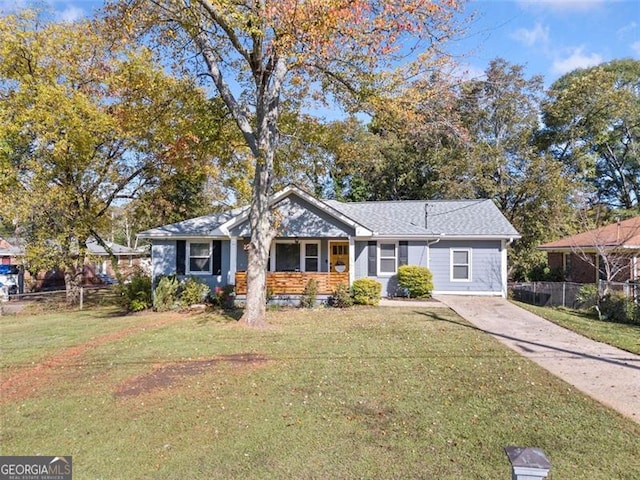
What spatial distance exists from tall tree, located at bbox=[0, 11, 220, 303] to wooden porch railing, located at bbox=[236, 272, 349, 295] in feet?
17.5

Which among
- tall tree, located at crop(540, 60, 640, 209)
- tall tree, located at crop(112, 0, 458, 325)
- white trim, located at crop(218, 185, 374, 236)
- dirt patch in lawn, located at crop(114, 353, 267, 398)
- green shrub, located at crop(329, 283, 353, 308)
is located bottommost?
dirt patch in lawn, located at crop(114, 353, 267, 398)

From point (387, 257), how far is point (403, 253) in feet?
2.31

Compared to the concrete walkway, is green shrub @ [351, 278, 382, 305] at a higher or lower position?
higher

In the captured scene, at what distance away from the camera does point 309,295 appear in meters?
15.2

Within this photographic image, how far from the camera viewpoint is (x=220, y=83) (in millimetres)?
11188

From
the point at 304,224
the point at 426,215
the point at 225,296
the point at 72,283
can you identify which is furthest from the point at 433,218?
the point at 72,283

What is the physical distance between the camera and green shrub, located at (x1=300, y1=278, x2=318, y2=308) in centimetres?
1519

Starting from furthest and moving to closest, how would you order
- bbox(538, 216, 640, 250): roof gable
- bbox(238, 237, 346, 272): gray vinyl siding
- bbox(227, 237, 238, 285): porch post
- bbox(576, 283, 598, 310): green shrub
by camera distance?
1. bbox(238, 237, 346, 272): gray vinyl siding
2. bbox(227, 237, 238, 285): porch post
3. bbox(538, 216, 640, 250): roof gable
4. bbox(576, 283, 598, 310): green shrub

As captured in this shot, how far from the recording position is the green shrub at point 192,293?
51.1 ft

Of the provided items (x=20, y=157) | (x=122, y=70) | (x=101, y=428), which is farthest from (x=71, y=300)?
(x=101, y=428)

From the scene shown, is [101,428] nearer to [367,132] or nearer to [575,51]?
[575,51]

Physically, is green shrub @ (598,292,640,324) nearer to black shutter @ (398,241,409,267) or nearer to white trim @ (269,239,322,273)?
black shutter @ (398,241,409,267)

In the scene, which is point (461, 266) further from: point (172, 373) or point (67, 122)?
point (67, 122)

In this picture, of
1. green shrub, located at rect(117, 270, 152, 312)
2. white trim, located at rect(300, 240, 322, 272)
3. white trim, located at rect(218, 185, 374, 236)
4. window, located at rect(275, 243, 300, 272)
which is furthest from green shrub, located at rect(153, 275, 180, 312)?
white trim, located at rect(300, 240, 322, 272)
